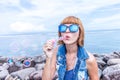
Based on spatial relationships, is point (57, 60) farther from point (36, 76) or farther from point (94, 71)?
point (36, 76)

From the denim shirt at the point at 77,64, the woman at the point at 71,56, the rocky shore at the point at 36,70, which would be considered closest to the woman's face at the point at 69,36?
the woman at the point at 71,56

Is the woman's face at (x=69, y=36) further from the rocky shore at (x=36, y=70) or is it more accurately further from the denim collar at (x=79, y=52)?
the rocky shore at (x=36, y=70)

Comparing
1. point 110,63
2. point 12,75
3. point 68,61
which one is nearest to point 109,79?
point 110,63

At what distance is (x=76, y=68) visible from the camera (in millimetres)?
3385

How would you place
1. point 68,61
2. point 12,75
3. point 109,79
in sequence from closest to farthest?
point 68,61 < point 109,79 < point 12,75

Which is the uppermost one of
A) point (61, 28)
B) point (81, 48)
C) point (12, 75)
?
point (61, 28)

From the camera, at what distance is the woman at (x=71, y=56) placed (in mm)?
3312

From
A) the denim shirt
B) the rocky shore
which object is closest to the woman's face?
the denim shirt

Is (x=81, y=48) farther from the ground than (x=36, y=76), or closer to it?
farther from the ground

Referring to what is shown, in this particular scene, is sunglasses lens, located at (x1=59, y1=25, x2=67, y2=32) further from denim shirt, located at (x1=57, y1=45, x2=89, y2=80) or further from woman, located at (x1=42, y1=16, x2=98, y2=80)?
denim shirt, located at (x1=57, y1=45, x2=89, y2=80)

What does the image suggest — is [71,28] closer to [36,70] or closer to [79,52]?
[79,52]

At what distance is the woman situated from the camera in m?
3.31

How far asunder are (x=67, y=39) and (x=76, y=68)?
1.06 ft

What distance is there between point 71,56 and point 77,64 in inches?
5.1
